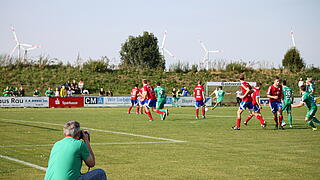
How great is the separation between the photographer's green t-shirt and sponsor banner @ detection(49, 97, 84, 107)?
4071 centimetres

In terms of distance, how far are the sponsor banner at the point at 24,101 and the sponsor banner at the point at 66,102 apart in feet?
1.81

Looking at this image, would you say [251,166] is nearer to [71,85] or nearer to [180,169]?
[180,169]

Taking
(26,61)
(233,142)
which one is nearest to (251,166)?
(233,142)

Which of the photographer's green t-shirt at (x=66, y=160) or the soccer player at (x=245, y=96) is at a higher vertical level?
the soccer player at (x=245, y=96)

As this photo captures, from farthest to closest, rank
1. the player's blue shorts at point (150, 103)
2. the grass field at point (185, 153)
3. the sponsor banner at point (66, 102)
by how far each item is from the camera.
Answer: the sponsor banner at point (66, 102) < the player's blue shorts at point (150, 103) < the grass field at point (185, 153)

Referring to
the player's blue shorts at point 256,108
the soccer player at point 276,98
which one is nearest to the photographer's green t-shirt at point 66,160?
the soccer player at point 276,98

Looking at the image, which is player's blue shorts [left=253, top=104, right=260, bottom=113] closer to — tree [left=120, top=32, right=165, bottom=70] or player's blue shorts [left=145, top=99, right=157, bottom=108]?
player's blue shorts [left=145, top=99, right=157, bottom=108]

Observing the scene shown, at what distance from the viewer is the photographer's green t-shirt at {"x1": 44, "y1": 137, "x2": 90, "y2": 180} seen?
20.3 ft

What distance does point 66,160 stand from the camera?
20.3 ft

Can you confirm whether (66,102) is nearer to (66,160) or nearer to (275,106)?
(275,106)

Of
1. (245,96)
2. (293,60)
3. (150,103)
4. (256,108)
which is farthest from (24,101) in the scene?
(293,60)

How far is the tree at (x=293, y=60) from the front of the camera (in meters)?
78.6

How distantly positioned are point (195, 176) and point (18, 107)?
37811 millimetres

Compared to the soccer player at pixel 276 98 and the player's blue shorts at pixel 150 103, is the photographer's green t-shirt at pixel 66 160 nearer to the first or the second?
the soccer player at pixel 276 98
